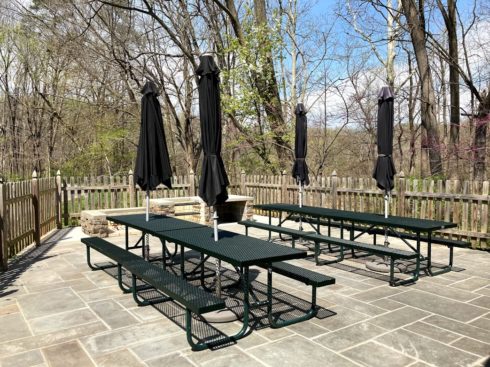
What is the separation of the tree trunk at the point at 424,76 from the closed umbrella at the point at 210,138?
27.9ft

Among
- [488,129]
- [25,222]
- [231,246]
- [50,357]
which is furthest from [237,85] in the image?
[50,357]

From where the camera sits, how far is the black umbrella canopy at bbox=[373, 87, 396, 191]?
6.64 m

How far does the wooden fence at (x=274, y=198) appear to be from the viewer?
7391mm

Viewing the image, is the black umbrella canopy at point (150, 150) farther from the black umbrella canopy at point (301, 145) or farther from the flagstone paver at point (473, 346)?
the flagstone paver at point (473, 346)

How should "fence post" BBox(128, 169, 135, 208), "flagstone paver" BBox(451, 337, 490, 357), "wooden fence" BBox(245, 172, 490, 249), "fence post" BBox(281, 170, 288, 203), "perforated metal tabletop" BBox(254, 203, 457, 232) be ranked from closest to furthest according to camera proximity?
"flagstone paver" BBox(451, 337, 490, 357) → "perforated metal tabletop" BBox(254, 203, 457, 232) → "wooden fence" BBox(245, 172, 490, 249) → "fence post" BBox(128, 169, 135, 208) → "fence post" BBox(281, 170, 288, 203)

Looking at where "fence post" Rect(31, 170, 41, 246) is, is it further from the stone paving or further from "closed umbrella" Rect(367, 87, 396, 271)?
"closed umbrella" Rect(367, 87, 396, 271)

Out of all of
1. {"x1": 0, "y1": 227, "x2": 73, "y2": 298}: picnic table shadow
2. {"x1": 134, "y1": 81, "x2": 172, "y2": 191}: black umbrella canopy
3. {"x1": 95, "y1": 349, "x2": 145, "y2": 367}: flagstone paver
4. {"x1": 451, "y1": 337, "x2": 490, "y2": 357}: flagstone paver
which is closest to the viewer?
{"x1": 95, "y1": 349, "x2": 145, "y2": 367}: flagstone paver

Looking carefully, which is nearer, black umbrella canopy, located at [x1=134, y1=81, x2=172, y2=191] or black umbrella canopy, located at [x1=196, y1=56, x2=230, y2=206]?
black umbrella canopy, located at [x1=196, y1=56, x2=230, y2=206]

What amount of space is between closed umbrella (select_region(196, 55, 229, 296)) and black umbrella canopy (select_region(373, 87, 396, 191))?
322 centimetres

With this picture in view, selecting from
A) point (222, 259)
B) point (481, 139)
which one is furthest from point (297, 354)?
point (481, 139)

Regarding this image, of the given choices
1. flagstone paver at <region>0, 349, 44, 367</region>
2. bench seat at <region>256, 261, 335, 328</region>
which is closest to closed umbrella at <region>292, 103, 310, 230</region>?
bench seat at <region>256, 261, 335, 328</region>

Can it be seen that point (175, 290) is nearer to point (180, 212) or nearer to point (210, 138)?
point (210, 138)

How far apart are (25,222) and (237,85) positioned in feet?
31.0

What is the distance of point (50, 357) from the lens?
3.49 m
